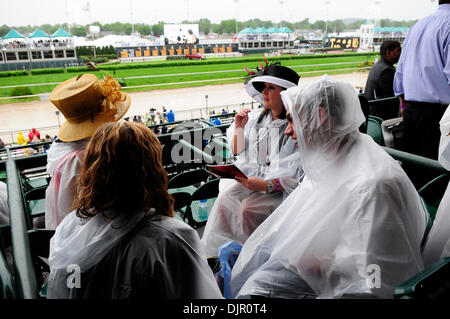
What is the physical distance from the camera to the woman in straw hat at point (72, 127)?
1.35m

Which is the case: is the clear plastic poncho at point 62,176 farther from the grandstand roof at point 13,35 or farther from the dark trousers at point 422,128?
the grandstand roof at point 13,35

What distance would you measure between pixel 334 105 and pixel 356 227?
1.26ft

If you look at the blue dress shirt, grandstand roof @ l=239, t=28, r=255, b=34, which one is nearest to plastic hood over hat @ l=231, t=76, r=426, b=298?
the blue dress shirt

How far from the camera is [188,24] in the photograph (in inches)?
1127

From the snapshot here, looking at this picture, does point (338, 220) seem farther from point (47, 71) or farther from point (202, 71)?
point (202, 71)

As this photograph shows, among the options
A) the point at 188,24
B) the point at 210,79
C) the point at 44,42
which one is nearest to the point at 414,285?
the point at 44,42

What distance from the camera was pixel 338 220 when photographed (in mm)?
1008

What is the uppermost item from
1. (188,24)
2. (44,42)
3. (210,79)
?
(188,24)

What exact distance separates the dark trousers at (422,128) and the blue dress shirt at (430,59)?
2.0 inches

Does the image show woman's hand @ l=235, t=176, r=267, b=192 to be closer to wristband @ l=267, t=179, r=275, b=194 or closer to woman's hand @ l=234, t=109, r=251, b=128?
wristband @ l=267, t=179, r=275, b=194

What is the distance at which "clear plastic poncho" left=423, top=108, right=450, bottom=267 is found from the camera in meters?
1.00

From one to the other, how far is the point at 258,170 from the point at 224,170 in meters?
0.35

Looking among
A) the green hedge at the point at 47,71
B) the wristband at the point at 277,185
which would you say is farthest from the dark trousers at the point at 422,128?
the green hedge at the point at 47,71
